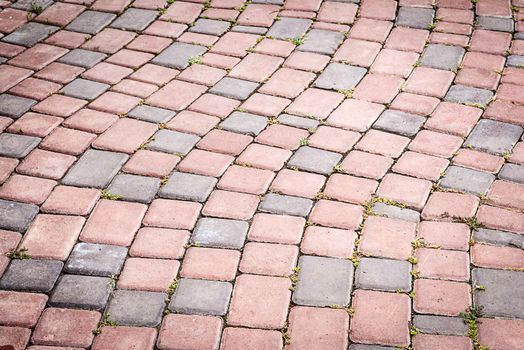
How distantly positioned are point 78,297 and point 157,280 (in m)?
0.32

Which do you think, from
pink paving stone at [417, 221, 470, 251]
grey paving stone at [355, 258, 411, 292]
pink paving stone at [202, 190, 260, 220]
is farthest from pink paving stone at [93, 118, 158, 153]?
pink paving stone at [417, 221, 470, 251]

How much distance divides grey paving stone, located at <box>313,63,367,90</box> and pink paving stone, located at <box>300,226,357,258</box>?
1177 millimetres

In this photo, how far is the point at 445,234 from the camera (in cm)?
258

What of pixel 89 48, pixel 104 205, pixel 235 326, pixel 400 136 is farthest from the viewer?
pixel 89 48

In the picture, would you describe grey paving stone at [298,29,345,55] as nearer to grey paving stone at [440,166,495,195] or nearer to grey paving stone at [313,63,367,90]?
grey paving stone at [313,63,367,90]

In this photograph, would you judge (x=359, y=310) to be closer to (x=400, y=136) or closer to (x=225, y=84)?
(x=400, y=136)

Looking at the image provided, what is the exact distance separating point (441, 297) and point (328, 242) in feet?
1.73

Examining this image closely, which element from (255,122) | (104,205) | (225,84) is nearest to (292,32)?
(225,84)

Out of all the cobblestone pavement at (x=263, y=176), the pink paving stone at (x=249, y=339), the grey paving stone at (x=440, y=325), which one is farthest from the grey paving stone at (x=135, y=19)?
the grey paving stone at (x=440, y=325)

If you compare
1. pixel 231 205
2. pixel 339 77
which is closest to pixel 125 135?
pixel 231 205

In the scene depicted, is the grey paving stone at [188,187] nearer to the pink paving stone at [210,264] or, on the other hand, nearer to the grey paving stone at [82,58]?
the pink paving stone at [210,264]

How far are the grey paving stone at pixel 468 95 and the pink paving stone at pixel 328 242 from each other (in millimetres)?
1274

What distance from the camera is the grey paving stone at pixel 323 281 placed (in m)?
2.33

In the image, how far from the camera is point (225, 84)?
3.52 meters
